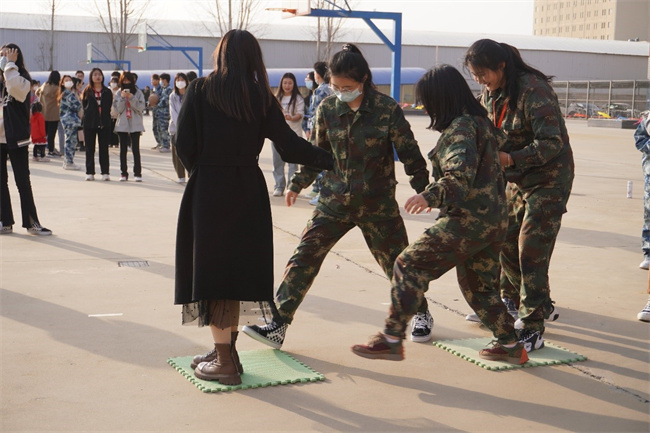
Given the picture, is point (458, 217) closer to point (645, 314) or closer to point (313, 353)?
point (313, 353)

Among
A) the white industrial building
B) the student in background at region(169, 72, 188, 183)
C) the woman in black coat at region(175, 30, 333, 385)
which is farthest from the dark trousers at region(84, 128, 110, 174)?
the white industrial building

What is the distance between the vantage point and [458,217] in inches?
168

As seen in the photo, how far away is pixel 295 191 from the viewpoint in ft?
16.2

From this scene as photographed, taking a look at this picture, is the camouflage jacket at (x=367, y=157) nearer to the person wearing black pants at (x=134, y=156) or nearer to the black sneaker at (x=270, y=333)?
the black sneaker at (x=270, y=333)

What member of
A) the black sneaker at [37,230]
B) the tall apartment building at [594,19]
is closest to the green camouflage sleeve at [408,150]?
the black sneaker at [37,230]

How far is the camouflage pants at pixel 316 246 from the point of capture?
4.82 m

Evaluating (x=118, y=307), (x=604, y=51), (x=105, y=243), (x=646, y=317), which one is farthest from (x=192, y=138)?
(x=604, y=51)

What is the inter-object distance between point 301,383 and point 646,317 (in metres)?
2.58

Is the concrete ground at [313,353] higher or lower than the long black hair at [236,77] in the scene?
lower

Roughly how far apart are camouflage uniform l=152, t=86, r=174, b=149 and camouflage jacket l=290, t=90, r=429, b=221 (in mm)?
15185

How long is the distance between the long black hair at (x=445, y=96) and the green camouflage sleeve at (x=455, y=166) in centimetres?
9

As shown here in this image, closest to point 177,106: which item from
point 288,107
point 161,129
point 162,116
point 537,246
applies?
point 288,107

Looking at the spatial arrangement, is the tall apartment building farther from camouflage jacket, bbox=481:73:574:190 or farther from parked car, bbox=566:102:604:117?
camouflage jacket, bbox=481:73:574:190

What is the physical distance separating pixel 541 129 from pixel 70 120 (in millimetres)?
12557
